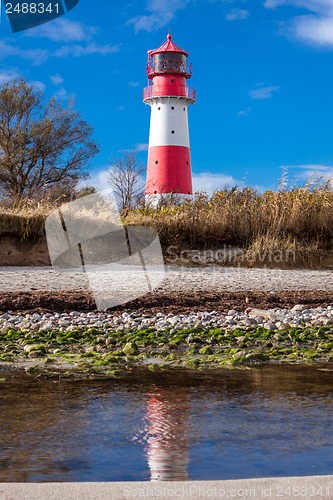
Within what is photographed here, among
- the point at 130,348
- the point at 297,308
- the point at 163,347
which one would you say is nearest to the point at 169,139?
the point at 297,308

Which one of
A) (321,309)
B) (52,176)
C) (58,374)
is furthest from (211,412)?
(52,176)

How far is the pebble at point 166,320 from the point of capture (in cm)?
803

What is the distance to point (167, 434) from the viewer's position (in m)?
3.67

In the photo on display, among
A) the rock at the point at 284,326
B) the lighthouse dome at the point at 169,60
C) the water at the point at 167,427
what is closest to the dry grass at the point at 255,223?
the rock at the point at 284,326

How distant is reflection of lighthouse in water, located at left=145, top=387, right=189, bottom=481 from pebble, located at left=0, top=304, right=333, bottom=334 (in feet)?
10.2

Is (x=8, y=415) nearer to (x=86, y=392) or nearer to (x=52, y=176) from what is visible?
(x=86, y=392)

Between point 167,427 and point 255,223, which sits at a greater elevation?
point 255,223

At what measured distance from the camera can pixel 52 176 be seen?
29.8 meters

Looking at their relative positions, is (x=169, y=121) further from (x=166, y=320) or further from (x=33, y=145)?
(x=166, y=320)

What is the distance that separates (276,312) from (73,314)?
275cm

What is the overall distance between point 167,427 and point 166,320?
4.63 meters

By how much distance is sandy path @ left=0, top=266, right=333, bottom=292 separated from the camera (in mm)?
11914

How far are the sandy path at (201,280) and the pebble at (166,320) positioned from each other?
108 inches

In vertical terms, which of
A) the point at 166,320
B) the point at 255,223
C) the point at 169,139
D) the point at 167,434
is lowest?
the point at 167,434
